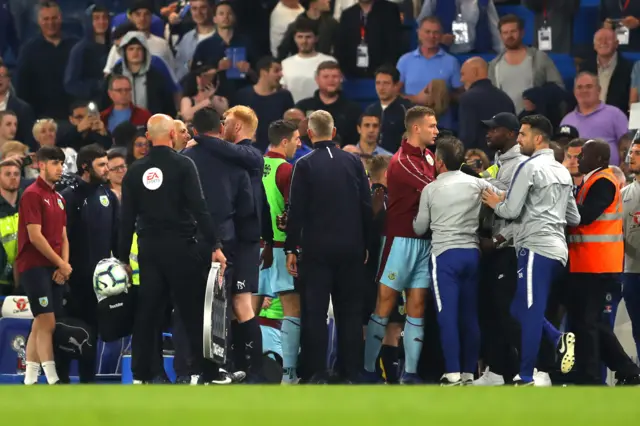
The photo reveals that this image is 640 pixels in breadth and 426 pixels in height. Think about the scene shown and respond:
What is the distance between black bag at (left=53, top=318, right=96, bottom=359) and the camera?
12.0 meters

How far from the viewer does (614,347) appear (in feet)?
38.2

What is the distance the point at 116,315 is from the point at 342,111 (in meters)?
4.82

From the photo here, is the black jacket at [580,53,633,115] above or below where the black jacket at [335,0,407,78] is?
below

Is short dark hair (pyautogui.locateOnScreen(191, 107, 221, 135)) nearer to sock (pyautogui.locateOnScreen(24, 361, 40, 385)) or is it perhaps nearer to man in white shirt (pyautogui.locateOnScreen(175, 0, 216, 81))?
sock (pyautogui.locateOnScreen(24, 361, 40, 385))

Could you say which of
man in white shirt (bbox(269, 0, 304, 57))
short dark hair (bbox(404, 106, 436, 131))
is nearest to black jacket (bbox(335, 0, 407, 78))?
man in white shirt (bbox(269, 0, 304, 57))

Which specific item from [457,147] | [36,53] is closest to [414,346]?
[457,147]

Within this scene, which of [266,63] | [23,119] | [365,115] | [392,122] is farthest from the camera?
[23,119]

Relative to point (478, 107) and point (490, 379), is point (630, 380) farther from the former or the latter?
point (478, 107)

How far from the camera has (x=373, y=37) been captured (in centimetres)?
1645

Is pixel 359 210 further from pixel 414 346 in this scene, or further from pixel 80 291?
pixel 80 291

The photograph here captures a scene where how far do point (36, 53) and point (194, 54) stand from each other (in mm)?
1887

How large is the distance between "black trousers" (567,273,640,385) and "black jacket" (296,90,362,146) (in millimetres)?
4194

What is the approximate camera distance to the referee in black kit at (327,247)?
11336mm

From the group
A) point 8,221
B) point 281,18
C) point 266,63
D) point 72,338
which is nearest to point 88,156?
point 8,221
